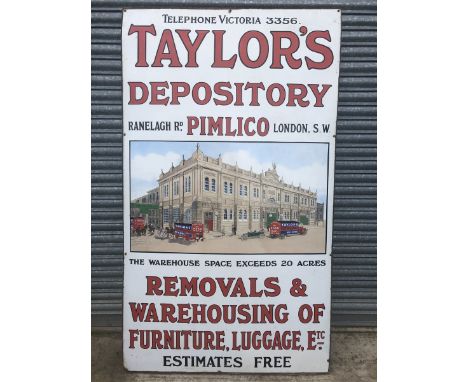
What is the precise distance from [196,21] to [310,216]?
128cm

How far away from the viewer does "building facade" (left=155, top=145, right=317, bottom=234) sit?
2186mm

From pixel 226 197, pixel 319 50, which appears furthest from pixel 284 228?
pixel 319 50

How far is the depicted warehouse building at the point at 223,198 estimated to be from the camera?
2186mm

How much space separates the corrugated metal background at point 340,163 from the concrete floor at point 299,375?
0.29 ft

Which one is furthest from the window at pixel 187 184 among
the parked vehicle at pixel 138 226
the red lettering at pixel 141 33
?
the red lettering at pixel 141 33

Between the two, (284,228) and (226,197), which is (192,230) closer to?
(226,197)

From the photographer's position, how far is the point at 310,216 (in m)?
2.22

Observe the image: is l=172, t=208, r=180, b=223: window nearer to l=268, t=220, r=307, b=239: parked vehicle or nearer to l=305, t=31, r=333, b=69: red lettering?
l=268, t=220, r=307, b=239: parked vehicle

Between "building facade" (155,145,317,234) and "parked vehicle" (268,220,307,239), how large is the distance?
0.10 ft

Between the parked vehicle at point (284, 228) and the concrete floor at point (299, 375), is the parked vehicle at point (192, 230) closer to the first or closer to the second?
the parked vehicle at point (284, 228)

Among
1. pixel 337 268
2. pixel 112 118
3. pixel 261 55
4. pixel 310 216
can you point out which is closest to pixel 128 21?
pixel 112 118

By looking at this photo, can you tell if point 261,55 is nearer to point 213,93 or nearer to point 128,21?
point 213,93

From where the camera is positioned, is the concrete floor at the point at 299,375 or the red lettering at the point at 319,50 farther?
the concrete floor at the point at 299,375

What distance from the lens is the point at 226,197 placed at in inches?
86.8
